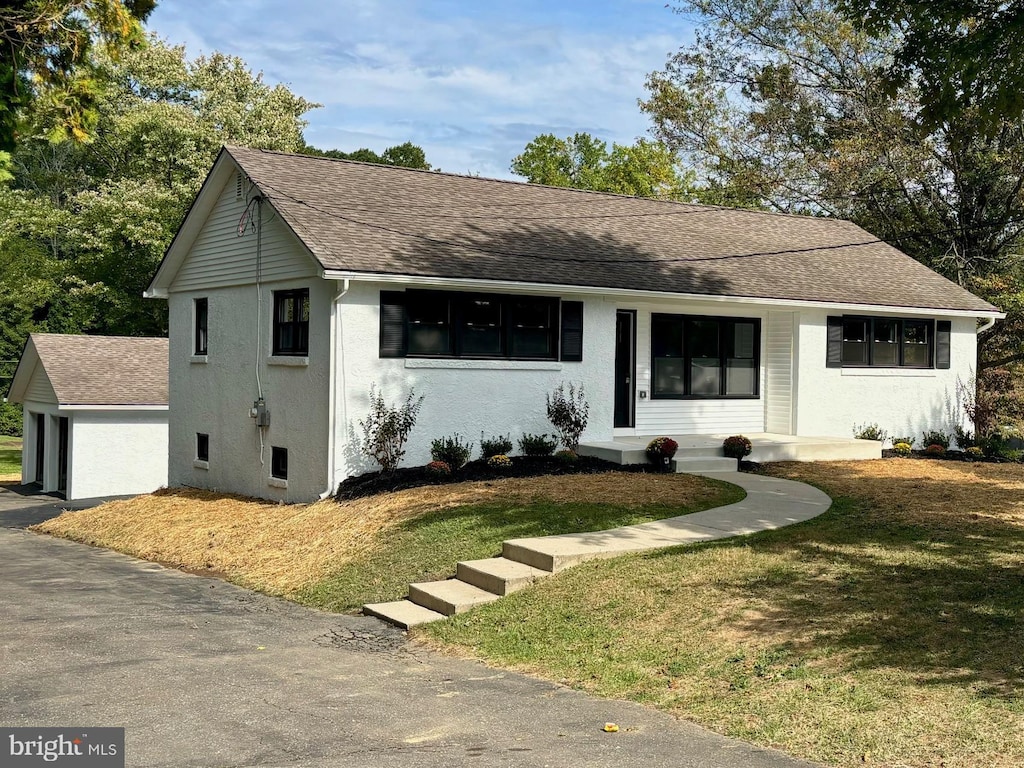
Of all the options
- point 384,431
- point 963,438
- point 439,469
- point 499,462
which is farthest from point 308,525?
point 963,438

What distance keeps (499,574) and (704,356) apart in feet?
35.9

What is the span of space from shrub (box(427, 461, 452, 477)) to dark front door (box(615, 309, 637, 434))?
4481mm

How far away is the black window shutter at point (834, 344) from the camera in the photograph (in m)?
20.7

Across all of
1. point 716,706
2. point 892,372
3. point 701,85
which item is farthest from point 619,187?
point 716,706

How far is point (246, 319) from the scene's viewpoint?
62.4 ft

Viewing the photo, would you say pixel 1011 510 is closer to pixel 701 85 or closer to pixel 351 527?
pixel 351 527

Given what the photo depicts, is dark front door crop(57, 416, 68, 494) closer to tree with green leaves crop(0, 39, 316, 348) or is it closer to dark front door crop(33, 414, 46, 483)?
dark front door crop(33, 414, 46, 483)

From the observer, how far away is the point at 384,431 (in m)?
15.9

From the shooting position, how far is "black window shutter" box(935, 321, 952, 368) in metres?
22.1

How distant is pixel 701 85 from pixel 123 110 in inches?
885

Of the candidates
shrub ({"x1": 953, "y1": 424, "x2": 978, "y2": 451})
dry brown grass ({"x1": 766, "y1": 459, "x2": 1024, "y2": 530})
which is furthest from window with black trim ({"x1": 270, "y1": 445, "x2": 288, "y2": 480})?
shrub ({"x1": 953, "y1": 424, "x2": 978, "y2": 451})

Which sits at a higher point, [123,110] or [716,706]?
[123,110]

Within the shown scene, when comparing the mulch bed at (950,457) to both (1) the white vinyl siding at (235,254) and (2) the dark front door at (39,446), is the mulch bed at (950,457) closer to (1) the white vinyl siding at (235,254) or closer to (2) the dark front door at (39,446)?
(1) the white vinyl siding at (235,254)

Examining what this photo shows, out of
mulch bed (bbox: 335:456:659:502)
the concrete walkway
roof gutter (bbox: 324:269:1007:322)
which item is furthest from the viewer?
roof gutter (bbox: 324:269:1007:322)
